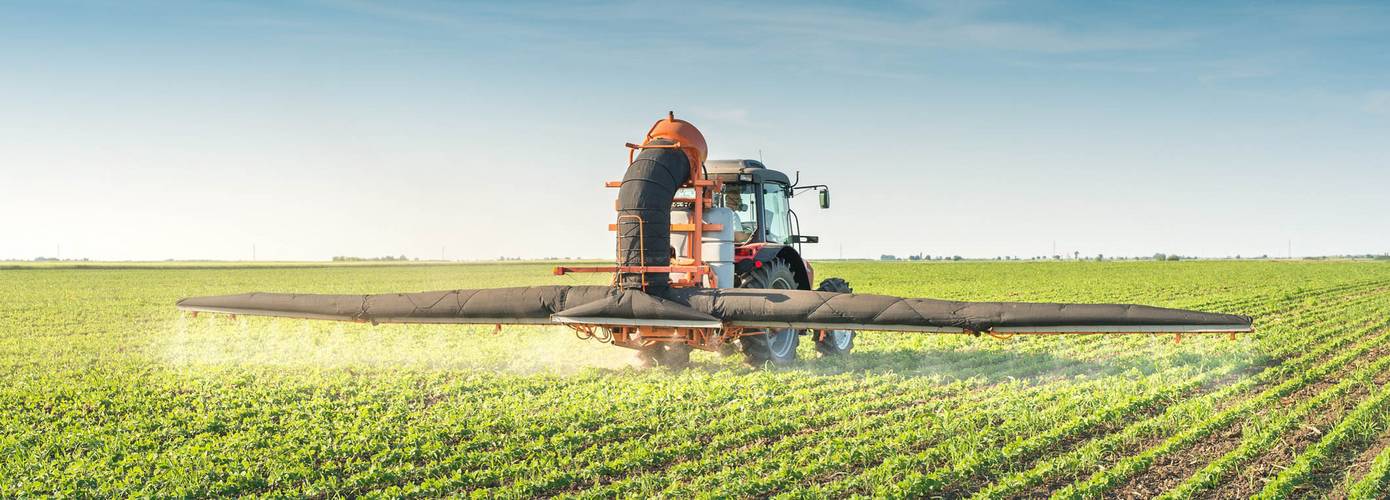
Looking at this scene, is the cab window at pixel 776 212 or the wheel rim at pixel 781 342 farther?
the cab window at pixel 776 212

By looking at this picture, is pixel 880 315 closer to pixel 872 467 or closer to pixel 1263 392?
pixel 872 467

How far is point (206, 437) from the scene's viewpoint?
7.03 meters

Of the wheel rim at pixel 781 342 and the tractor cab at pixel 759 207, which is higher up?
the tractor cab at pixel 759 207

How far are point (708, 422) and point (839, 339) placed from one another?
5.46 metres

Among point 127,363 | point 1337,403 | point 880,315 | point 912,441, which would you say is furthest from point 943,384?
point 127,363

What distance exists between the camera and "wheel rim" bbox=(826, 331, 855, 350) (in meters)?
12.2

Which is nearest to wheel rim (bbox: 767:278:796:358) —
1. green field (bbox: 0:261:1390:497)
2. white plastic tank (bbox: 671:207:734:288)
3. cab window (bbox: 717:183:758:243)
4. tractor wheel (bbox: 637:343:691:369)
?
green field (bbox: 0:261:1390:497)

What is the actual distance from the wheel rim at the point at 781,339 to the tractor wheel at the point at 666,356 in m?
0.99

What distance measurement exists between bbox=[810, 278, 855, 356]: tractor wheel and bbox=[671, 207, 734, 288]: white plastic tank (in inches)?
68.7

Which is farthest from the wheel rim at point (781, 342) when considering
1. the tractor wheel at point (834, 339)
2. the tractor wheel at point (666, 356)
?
the tractor wheel at point (666, 356)

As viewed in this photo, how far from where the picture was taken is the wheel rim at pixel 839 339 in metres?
12.2

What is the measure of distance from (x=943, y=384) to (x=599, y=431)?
401 cm

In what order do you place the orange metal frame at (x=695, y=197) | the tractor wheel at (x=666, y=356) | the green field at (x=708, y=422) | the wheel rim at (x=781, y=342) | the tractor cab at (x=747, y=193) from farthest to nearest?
the tractor cab at (x=747, y=193)
the wheel rim at (x=781, y=342)
the tractor wheel at (x=666, y=356)
the orange metal frame at (x=695, y=197)
the green field at (x=708, y=422)

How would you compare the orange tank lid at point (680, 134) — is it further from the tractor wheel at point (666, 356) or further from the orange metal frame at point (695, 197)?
the tractor wheel at point (666, 356)
